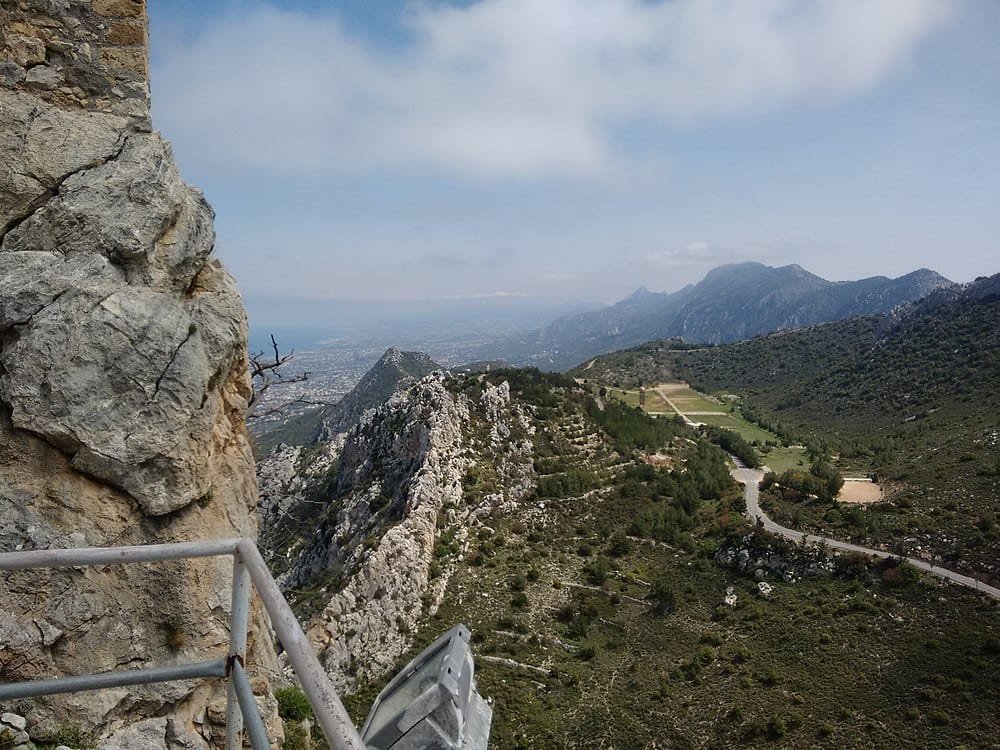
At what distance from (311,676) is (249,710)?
0.66 metres

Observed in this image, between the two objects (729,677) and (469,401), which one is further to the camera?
(469,401)

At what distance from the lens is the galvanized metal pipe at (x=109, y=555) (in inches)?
78.7

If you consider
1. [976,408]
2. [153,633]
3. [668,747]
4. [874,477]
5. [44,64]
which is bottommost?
[668,747]

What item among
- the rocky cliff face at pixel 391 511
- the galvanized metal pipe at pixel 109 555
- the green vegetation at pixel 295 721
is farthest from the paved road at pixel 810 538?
the galvanized metal pipe at pixel 109 555

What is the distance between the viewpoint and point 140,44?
7191mm

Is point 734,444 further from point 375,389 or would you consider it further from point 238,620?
point 238,620

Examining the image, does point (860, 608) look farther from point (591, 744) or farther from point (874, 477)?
point (874, 477)

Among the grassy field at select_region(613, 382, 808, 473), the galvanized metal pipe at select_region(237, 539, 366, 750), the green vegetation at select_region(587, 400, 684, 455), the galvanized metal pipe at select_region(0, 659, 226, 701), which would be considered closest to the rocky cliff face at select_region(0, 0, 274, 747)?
the galvanized metal pipe at select_region(0, 659, 226, 701)

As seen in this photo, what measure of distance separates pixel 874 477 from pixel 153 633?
165 feet

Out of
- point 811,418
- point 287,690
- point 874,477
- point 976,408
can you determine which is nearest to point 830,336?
point 811,418

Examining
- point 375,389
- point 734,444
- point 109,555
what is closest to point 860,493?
point 734,444

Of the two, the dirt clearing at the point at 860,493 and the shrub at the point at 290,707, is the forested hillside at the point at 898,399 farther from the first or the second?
the shrub at the point at 290,707

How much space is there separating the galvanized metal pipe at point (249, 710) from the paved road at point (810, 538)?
3377 centimetres

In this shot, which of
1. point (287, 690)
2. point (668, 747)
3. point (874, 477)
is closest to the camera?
point (287, 690)
